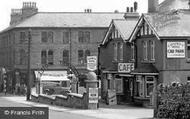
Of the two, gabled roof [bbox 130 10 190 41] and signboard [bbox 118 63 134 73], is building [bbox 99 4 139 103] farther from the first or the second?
gabled roof [bbox 130 10 190 41]

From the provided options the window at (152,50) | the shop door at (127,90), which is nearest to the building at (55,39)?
the shop door at (127,90)

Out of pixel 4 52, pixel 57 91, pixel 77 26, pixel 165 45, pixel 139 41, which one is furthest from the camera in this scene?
pixel 4 52

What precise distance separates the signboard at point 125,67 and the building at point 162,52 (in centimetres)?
139

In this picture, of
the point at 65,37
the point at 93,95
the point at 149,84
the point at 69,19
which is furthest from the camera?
the point at 69,19

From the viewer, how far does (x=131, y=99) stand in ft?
157

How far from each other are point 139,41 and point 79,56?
95.2 ft

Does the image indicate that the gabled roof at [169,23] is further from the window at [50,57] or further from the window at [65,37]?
the window at [50,57]

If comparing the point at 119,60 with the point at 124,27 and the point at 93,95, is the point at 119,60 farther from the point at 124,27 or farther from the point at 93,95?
the point at 93,95

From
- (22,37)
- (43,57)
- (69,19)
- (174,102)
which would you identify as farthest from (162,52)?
(22,37)

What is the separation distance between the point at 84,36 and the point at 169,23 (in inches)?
1283

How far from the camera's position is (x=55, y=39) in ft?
243

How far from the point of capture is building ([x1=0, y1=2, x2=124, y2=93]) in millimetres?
73875

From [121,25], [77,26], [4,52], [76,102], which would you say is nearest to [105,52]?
[121,25]

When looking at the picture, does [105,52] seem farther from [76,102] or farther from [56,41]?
[56,41]
